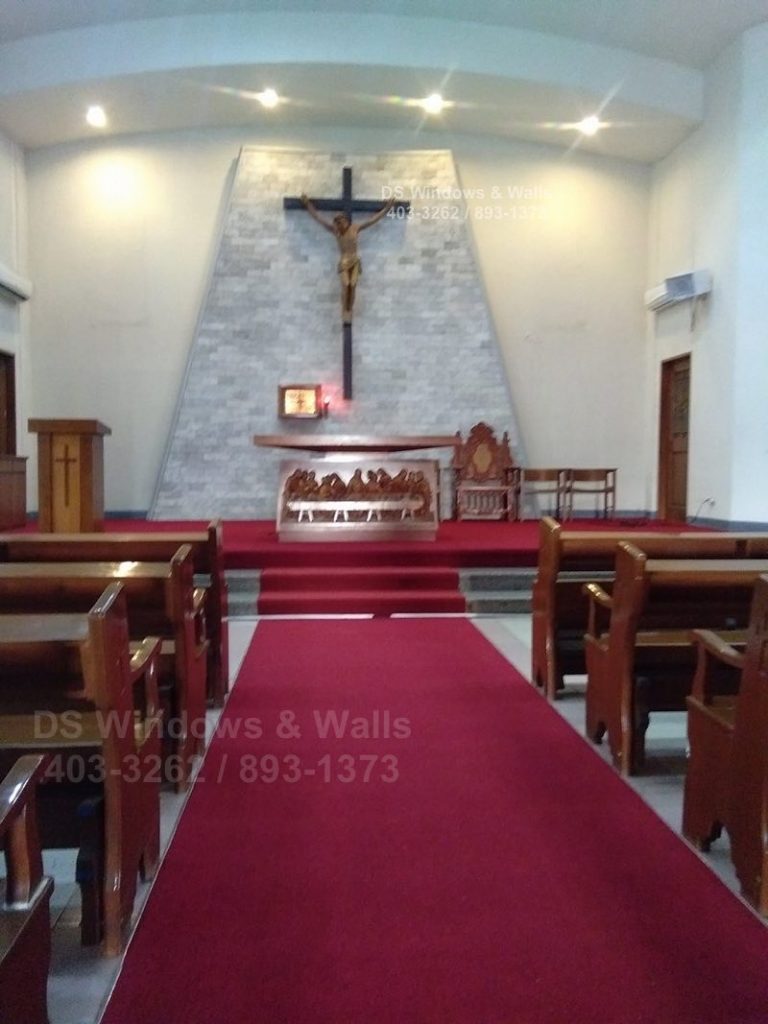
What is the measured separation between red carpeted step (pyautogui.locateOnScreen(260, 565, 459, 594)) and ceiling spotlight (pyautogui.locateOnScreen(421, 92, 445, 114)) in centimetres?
494

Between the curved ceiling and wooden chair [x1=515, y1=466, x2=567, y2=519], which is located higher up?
the curved ceiling

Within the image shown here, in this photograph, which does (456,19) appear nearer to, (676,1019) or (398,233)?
(398,233)

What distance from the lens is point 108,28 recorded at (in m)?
7.11

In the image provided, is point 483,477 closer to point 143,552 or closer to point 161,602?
point 143,552

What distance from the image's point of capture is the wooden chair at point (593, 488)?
25.1ft

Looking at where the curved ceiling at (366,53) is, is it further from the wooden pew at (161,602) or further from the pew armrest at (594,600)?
the wooden pew at (161,602)

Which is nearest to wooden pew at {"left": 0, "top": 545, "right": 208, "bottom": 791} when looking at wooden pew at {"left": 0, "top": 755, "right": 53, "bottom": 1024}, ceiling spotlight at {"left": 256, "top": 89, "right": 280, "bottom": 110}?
wooden pew at {"left": 0, "top": 755, "right": 53, "bottom": 1024}

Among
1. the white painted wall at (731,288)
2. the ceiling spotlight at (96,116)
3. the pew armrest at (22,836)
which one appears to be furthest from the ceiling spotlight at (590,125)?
the pew armrest at (22,836)

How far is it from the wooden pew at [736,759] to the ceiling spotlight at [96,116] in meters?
7.86

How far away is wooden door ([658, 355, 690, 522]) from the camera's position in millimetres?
8070

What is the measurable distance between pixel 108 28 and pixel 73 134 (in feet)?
4.26

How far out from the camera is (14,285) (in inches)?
304

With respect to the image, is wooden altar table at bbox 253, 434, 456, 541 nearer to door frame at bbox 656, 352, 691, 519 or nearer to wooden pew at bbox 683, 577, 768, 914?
door frame at bbox 656, 352, 691, 519

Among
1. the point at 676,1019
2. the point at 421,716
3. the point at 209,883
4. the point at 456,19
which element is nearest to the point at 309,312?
the point at 456,19
